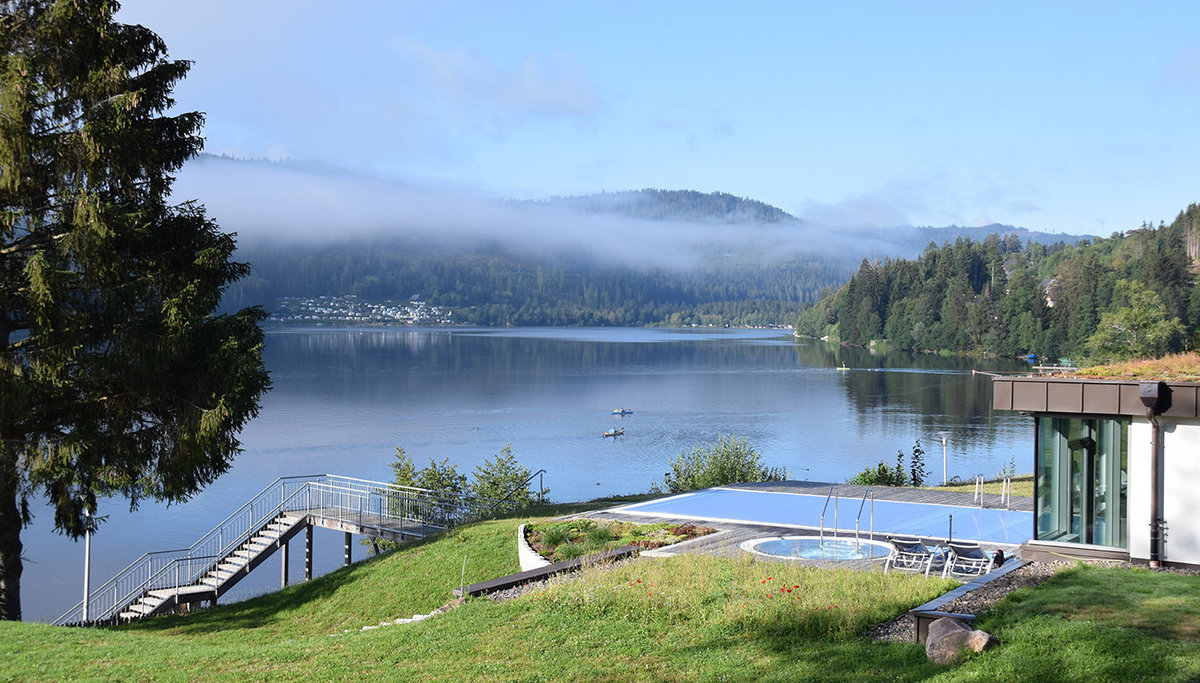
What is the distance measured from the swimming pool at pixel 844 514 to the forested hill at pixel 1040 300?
185ft

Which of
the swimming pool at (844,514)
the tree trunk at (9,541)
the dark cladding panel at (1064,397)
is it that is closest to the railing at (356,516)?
the tree trunk at (9,541)

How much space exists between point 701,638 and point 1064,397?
6.25 meters

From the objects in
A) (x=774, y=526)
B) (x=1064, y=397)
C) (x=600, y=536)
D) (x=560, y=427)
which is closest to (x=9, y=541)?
(x=600, y=536)

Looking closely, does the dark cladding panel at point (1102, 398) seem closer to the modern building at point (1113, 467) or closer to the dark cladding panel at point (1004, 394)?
the modern building at point (1113, 467)

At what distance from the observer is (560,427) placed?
58.3 meters

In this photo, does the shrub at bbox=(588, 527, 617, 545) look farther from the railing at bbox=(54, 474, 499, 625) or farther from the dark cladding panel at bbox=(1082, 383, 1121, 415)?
the dark cladding panel at bbox=(1082, 383, 1121, 415)

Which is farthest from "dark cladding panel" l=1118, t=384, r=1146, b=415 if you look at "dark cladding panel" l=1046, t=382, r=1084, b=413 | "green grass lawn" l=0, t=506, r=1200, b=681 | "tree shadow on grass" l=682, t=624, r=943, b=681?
"tree shadow on grass" l=682, t=624, r=943, b=681

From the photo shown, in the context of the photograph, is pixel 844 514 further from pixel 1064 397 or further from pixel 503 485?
pixel 503 485

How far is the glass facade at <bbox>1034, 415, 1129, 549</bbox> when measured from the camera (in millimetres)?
11906

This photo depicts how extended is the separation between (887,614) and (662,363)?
4432 inches

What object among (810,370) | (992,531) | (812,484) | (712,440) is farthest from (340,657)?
(810,370)

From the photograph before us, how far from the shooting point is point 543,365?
114125 mm

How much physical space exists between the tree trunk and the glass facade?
48.5ft

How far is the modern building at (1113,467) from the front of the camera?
36.9 ft
